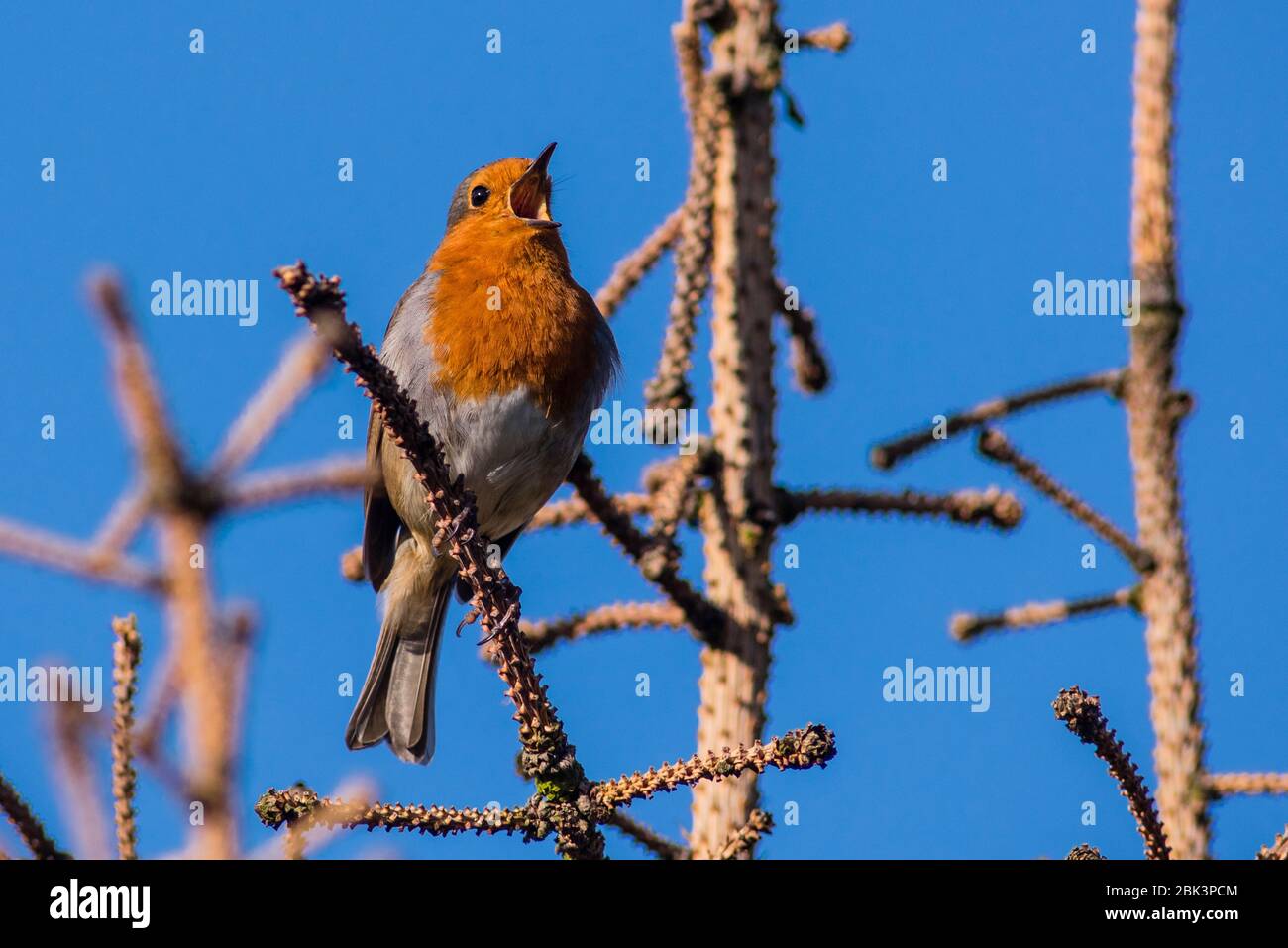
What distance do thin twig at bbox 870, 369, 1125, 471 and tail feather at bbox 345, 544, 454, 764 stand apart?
211 centimetres

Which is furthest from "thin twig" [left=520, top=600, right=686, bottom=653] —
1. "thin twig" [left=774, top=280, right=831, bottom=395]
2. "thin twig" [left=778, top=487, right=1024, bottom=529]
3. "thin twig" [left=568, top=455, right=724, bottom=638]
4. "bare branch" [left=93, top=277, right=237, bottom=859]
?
"bare branch" [left=93, top=277, right=237, bottom=859]

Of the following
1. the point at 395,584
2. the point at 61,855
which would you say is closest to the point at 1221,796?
the point at 61,855

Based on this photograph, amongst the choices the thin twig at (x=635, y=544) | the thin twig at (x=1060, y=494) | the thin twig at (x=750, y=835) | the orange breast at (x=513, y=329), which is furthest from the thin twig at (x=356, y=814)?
the orange breast at (x=513, y=329)

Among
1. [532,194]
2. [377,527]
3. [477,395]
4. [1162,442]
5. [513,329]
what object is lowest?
[1162,442]

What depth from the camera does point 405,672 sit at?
5.48 metres

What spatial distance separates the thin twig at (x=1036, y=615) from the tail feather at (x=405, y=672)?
221 centimetres

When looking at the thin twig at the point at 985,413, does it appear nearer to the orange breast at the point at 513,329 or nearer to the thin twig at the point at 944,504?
the thin twig at the point at 944,504

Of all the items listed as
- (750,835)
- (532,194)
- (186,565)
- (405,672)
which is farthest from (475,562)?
(532,194)

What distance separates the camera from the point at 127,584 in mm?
2346

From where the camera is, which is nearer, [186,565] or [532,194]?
[186,565]

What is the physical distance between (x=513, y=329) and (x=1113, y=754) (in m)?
2.91

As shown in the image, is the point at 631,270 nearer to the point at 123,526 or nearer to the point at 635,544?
the point at 635,544

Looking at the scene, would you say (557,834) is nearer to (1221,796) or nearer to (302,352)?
(302,352)
